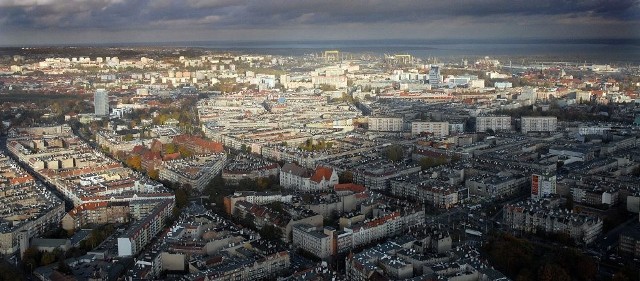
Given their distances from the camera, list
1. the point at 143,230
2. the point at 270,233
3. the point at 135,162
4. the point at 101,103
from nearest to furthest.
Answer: the point at 143,230 → the point at 270,233 → the point at 135,162 → the point at 101,103

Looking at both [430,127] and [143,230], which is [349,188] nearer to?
[143,230]

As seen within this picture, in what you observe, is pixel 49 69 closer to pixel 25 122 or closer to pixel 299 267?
pixel 25 122

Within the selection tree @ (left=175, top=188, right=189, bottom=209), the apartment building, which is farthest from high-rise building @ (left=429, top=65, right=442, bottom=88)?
the apartment building

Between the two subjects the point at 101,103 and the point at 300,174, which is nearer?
the point at 300,174

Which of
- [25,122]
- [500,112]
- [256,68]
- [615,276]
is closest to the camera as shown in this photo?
[615,276]

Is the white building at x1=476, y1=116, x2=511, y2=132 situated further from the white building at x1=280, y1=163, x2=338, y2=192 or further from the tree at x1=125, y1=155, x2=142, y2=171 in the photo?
the tree at x1=125, y1=155, x2=142, y2=171

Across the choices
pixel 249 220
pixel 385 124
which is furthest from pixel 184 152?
pixel 385 124

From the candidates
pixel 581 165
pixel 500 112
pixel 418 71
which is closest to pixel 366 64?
pixel 418 71
